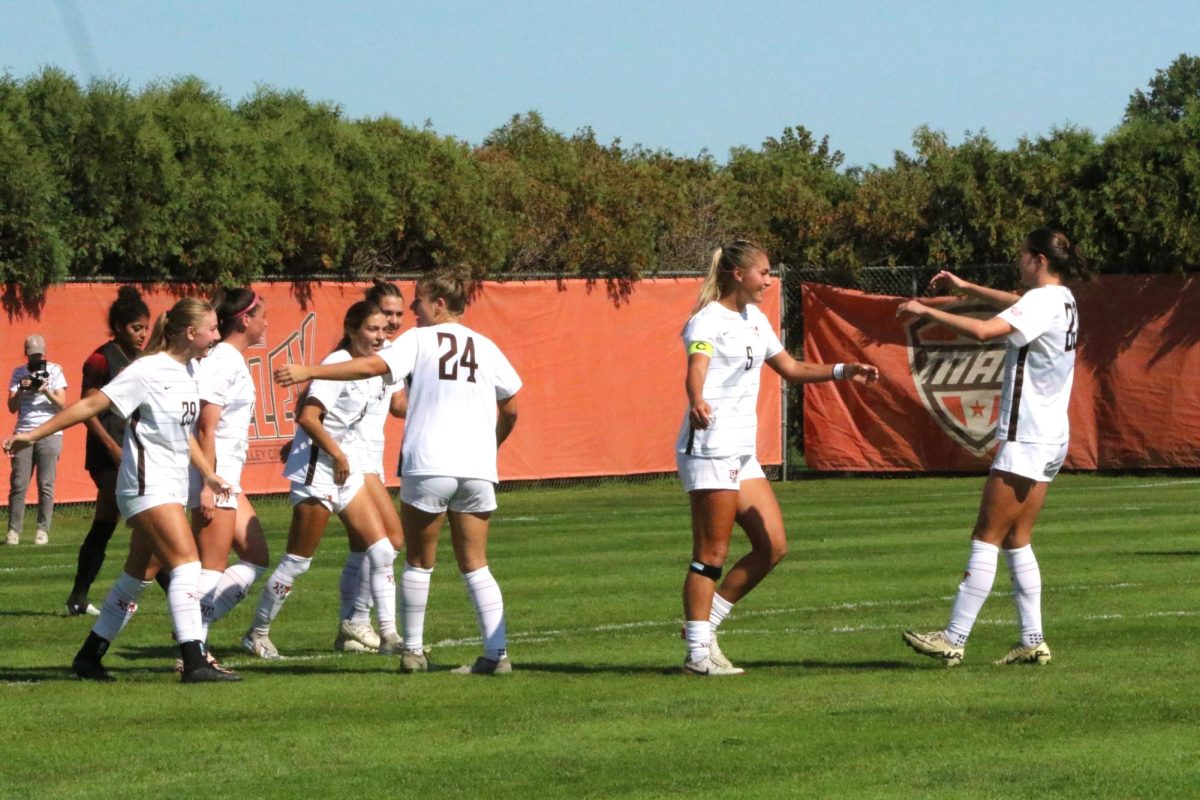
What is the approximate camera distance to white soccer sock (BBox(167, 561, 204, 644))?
9.38 metres

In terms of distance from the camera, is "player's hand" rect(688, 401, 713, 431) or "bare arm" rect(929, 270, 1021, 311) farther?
"bare arm" rect(929, 270, 1021, 311)

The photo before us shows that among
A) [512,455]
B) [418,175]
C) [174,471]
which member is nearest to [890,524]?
[512,455]

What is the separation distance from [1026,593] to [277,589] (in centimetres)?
395

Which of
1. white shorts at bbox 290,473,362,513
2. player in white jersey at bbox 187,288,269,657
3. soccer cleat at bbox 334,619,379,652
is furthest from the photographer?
soccer cleat at bbox 334,619,379,652

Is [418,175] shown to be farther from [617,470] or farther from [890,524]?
[890,524]

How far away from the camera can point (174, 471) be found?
9.41 m

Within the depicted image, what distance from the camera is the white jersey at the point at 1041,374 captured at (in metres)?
9.49

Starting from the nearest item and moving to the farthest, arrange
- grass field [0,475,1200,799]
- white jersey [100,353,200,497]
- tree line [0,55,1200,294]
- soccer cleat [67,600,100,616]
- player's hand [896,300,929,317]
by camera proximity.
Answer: grass field [0,475,1200,799] < player's hand [896,300,929,317] < white jersey [100,353,200,497] < soccer cleat [67,600,100,616] < tree line [0,55,1200,294]

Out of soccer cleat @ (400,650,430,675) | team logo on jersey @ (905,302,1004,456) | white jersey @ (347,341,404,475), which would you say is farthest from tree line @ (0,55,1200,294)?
soccer cleat @ (400,650,430,675)

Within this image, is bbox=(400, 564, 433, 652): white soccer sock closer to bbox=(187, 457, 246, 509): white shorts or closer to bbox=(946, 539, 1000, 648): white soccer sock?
bbox=(187, 457, 246, 509): white shorts

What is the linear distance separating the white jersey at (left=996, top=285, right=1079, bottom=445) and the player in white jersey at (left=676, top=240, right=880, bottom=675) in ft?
3.87

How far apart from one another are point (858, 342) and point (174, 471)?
64.0 ft

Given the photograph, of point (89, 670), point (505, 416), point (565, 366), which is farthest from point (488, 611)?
point (565, 366)

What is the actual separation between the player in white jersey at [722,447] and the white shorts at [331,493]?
85.4 inches
